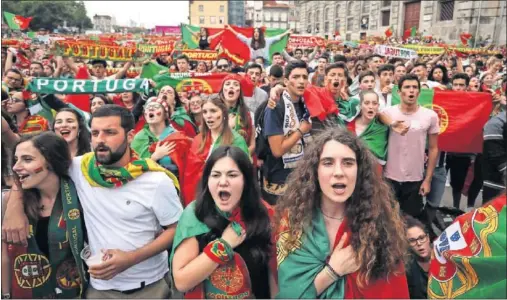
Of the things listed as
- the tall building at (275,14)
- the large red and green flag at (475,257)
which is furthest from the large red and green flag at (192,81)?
the tall building at (275,14)

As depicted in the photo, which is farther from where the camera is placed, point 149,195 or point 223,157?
point 149,195

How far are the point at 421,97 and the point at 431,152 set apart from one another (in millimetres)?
1505

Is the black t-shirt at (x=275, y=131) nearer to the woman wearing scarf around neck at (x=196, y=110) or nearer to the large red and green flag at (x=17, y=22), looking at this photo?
the woman wearing scarf around neck at (x=196, y=110)

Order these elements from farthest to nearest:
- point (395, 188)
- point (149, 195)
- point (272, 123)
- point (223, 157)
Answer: point (395, 188), point (272, 123), point (149, 195), point (223, 157)

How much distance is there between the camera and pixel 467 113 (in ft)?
17.0

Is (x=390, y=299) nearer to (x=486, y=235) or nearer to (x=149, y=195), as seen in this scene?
(x=486, y=235)

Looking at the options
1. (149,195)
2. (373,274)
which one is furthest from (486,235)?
(149,195)

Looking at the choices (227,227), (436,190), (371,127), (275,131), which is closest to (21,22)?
(275,131)

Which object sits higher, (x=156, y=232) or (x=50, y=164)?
(x=50, y=164)

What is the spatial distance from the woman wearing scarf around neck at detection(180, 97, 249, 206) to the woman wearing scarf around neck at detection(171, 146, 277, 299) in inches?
59.6

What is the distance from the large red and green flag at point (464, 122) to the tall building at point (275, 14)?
112 m

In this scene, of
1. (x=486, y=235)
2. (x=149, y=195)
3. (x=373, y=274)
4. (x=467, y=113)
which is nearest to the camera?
(x=486, y=235)

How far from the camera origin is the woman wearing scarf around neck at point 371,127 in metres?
3.90

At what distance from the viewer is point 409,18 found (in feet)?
111
